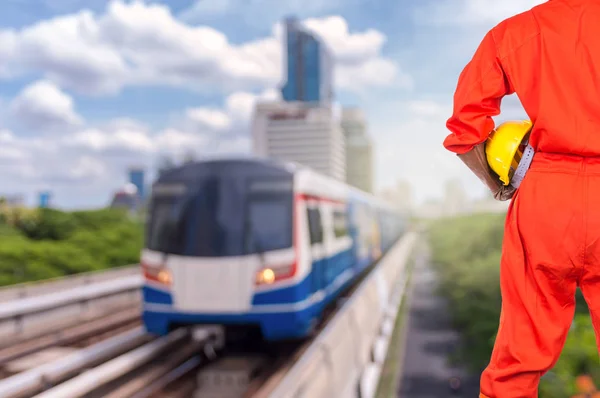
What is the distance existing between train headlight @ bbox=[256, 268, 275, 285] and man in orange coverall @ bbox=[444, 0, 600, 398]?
5.45 meters

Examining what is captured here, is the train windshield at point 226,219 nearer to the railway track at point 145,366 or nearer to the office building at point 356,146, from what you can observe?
the railway track at point 145,366

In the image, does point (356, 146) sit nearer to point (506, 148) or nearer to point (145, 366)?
point (145, 366)

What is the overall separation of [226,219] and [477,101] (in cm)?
589

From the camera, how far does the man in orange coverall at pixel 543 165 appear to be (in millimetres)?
2094

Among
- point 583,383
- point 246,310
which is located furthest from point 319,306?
point 583,383

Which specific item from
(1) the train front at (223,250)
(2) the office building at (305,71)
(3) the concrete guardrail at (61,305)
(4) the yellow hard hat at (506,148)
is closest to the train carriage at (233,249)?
(1) the train front at (223,250)

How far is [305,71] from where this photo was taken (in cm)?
19988

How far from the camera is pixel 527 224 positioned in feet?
7.08

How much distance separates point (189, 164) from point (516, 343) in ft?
21.5

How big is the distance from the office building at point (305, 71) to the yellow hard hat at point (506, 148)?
188m

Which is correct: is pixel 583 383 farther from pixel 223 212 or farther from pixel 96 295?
pixel 96 295

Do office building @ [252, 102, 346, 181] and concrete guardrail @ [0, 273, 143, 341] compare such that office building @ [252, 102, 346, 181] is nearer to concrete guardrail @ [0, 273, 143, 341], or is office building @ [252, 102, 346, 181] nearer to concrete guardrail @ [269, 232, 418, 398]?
concrete guardrail @ [0, 273, 143, 341]

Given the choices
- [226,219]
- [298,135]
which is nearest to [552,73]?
[226,219]

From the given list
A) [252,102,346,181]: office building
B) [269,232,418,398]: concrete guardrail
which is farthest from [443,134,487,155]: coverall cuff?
[252,102,346,181]: office building
